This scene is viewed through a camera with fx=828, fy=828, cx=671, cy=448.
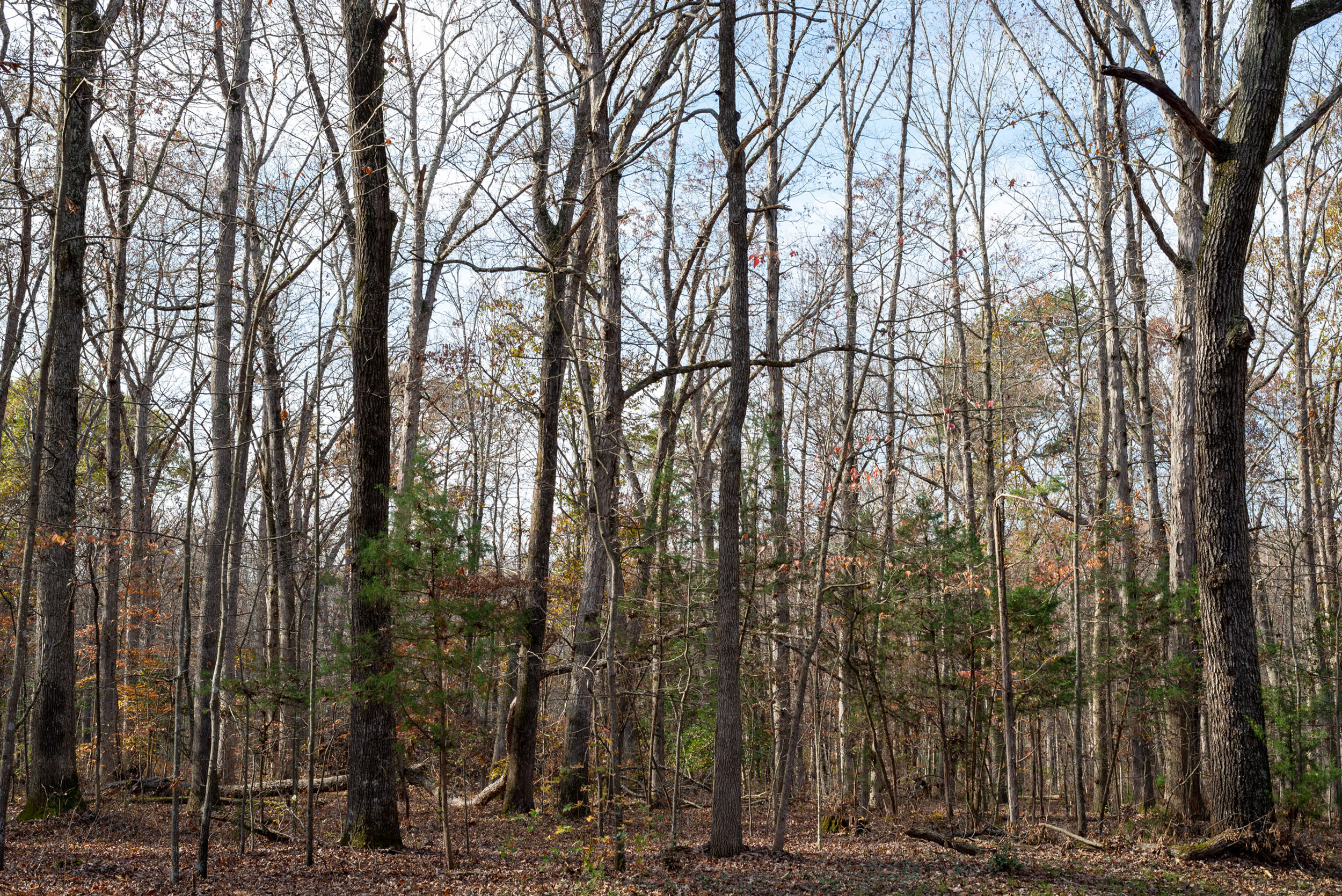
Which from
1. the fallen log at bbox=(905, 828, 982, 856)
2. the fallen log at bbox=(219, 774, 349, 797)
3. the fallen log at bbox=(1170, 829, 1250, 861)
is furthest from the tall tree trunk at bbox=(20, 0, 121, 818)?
the fallen log at bbox=(1170, 829, 1250, 861)

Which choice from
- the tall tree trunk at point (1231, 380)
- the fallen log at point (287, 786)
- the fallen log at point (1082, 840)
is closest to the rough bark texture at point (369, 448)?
the fallen log at point (287, 786)

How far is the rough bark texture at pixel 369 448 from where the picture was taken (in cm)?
753

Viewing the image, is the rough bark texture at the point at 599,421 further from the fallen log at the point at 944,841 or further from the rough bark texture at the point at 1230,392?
the rough bark texture at the point at 1230,392

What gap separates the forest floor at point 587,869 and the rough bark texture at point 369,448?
567mm

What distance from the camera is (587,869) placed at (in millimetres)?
6480

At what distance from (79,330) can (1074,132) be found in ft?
40.5

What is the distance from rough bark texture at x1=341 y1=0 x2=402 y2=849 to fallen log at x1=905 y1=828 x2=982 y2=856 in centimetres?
536

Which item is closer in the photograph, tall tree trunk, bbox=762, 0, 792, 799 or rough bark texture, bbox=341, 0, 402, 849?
rough bark texture, bbox=341, 0, 402, 849

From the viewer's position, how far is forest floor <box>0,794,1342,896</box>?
6332 mm

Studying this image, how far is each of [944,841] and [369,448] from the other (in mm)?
6985

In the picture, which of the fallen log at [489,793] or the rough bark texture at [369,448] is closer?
the rough bark texture at [369,448]

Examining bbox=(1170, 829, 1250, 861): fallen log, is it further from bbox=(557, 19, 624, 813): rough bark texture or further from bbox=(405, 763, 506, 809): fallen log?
bbox=(405, 763, 506, 809): fallen log

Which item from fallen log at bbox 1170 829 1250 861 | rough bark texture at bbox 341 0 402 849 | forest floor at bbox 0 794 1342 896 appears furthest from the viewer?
rough bark texture at bbox 341 0 402 849

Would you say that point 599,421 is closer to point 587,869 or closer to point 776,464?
point 776,464
